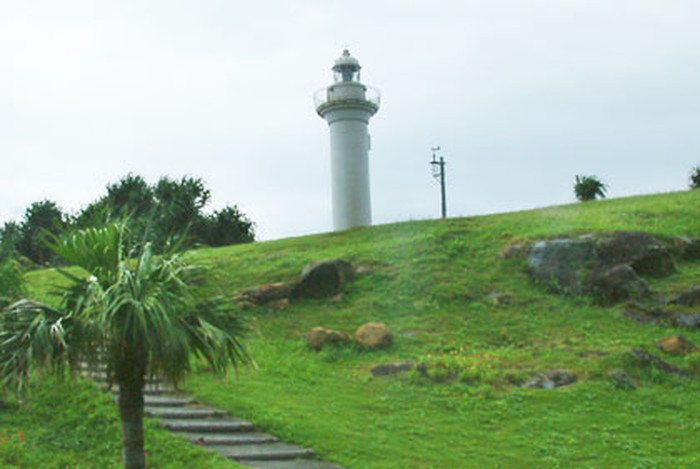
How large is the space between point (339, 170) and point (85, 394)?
2315 centimetres

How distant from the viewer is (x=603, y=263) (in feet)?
58.8

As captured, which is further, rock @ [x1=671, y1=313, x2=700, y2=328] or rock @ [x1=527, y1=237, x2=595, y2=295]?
rock @ [x1=527, y1=237, x2=595, y2=295]

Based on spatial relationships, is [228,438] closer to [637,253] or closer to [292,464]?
[292,464]

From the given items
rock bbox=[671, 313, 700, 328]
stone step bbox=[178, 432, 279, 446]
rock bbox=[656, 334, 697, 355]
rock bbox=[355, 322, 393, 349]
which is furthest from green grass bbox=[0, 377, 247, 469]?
rock bbox=[671, 313, 700, 328]

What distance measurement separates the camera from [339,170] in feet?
110

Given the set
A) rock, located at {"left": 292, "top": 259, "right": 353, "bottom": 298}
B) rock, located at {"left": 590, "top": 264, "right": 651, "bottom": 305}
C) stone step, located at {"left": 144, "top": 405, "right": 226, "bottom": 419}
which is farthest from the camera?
rock, located at {"left": 292, "top": 259, "right": 353, "bottom": 298}

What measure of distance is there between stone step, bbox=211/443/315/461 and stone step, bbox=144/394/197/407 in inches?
80.0

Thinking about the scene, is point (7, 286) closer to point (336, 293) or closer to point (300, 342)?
point (300, 342)

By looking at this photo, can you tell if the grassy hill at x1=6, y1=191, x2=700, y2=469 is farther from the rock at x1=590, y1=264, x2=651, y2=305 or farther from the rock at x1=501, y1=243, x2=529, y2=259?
the rock at x1=590, y1=264, x2=651, y2=305

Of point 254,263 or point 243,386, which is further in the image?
point 254,263

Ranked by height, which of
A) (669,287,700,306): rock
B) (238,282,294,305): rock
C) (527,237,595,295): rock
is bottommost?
(669,287,700,306): rock

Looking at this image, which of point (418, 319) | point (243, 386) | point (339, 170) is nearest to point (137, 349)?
point (243, 386)

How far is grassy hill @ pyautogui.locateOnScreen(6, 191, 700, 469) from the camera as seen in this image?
385 inches

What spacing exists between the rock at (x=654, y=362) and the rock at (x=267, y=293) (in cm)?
881
